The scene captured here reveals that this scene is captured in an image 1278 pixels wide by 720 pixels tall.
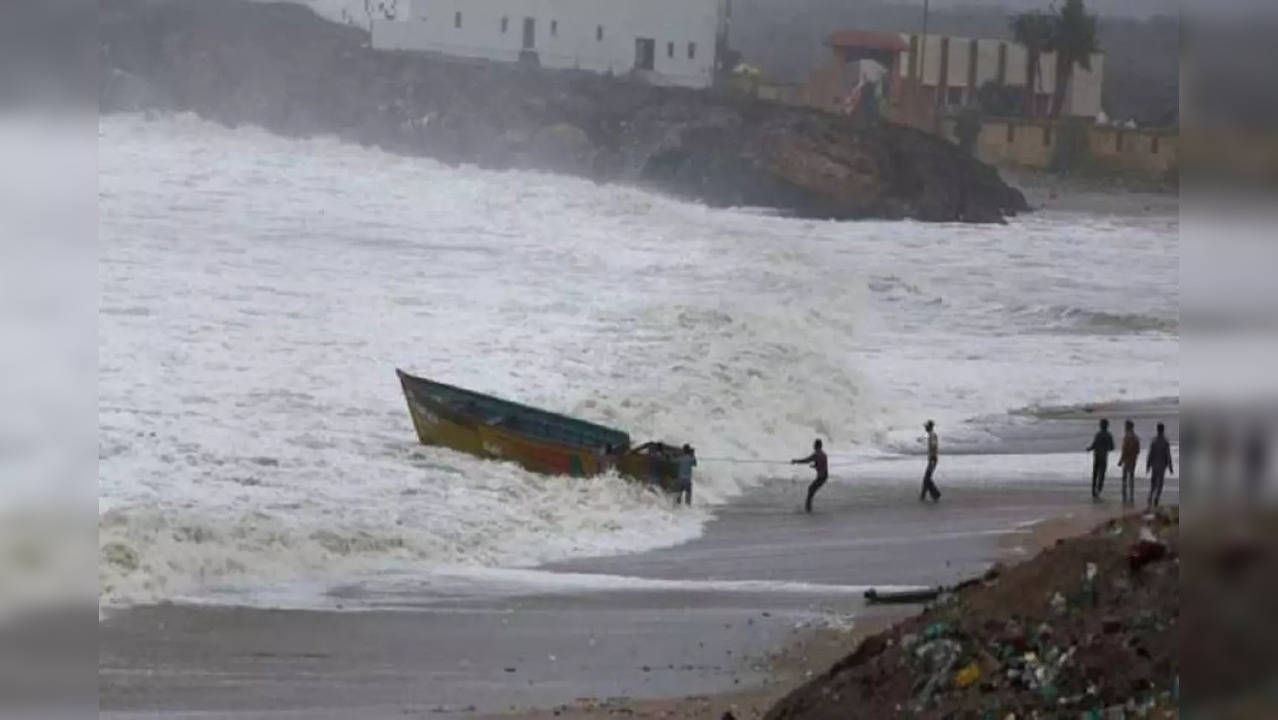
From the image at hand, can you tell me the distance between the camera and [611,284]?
23250 millimetres

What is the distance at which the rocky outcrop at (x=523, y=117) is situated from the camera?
31.7 meters

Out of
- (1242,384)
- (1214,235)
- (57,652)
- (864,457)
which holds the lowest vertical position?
(864,457)

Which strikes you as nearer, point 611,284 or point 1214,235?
point 1214,235

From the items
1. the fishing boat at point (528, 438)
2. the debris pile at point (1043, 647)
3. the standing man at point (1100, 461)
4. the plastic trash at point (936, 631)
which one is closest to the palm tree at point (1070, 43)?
the fishing boat at point (528, 438)

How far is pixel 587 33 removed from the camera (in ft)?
118

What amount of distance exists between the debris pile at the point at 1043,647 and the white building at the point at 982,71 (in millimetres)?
27929

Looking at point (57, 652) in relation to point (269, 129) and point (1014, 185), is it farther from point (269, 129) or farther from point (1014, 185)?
point (269, 129)

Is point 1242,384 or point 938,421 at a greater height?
point 1242,384

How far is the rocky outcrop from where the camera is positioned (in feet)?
104

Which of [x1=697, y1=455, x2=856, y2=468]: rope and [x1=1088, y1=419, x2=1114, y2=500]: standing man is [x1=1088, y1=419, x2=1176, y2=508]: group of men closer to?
[x1=1088, y1=419, x2=1114, y2=500]: standing man

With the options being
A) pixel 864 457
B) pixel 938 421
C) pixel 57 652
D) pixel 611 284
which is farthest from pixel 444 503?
pixel 611 284

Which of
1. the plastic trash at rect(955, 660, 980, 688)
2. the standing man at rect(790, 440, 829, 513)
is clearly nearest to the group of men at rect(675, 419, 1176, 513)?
the standing man at rect(790, 440, 829, 513)

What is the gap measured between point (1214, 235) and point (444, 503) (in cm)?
988

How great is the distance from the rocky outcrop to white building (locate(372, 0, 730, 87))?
0.30 metres
